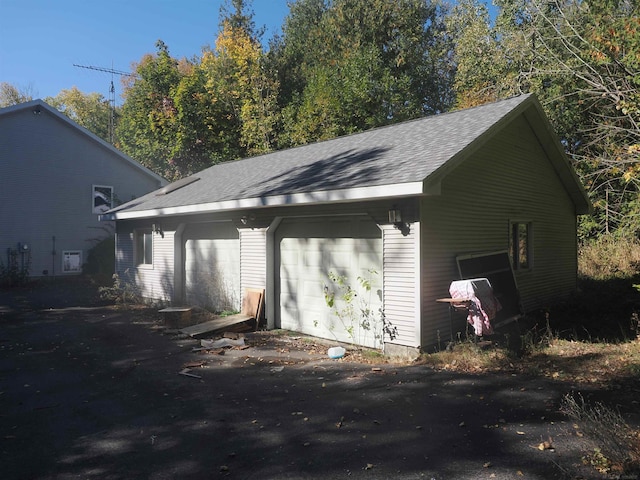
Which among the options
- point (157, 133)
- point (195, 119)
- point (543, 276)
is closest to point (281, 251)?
point (543, 276)

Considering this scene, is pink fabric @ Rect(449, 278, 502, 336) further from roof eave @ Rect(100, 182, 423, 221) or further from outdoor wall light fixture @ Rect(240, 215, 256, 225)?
outdoor wall light fixture @ Rect(240, 215, 256, 225)

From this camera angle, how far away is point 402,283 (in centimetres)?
776

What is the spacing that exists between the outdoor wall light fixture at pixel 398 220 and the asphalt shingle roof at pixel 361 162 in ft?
1.90

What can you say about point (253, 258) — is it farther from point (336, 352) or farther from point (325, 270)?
point (336, 352)

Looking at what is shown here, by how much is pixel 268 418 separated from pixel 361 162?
5.94 meters

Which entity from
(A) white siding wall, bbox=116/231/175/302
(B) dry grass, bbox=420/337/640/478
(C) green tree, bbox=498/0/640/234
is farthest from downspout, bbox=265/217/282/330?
(C) green tree, bbox=498/0/640/234

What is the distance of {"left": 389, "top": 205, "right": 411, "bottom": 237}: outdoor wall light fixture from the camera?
25.3 ft

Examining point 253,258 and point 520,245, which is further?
point 520,245

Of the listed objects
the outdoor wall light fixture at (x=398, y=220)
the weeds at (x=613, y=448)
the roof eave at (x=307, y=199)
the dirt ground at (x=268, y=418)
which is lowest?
the dirt ground at (x=268, y=418)

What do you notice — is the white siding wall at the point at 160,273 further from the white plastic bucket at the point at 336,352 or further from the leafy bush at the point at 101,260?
Answer: the leafy bush at the point at 101,260

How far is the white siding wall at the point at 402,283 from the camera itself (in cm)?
757

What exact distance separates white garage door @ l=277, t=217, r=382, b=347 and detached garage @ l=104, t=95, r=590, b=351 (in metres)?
0.03

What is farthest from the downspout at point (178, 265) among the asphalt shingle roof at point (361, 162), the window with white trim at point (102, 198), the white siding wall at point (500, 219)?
the window with white trim at point (102, 198)

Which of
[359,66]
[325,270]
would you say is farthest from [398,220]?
[359,66]
